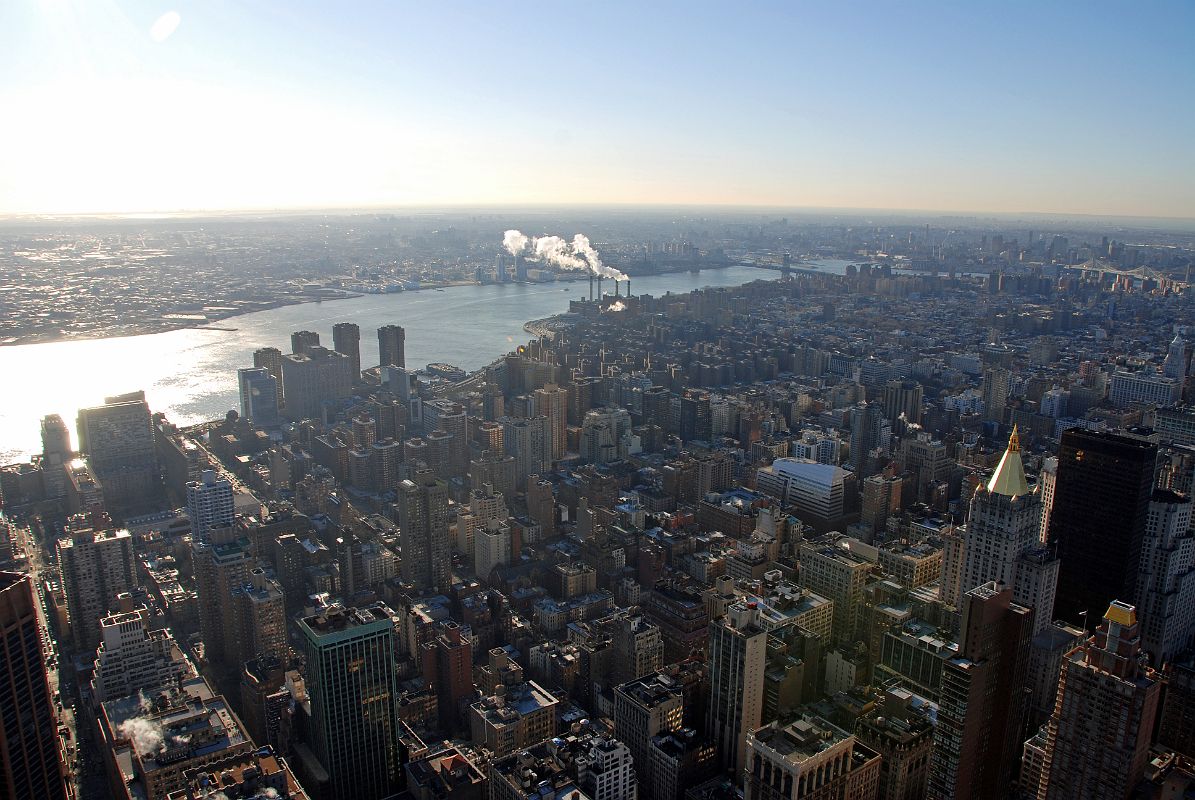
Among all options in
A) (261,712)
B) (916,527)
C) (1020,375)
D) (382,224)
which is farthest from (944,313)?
(382,224)

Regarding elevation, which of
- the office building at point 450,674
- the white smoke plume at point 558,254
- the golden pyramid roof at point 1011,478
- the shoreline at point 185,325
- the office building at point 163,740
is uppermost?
the white smoke plume at point 558,254

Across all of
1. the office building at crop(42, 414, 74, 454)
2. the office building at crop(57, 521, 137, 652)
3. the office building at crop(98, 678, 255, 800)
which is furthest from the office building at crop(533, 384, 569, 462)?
the office building at crop(98, 678, 255, 800)

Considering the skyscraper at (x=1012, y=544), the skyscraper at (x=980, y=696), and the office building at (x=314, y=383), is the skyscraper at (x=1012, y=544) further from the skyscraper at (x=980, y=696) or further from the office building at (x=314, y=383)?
the office building at (x=314, y=383)

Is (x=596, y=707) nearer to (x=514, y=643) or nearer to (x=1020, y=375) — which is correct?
(x=514, y=643)

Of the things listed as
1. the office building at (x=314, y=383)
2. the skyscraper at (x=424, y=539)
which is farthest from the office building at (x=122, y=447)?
the skyscraper at (x=424, y=539)

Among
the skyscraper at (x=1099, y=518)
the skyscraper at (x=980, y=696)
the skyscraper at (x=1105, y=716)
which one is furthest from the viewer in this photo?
the skyscraper at (x=1099, y=518)

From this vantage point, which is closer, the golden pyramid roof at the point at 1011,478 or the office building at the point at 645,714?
the office building at the point at 645,714
